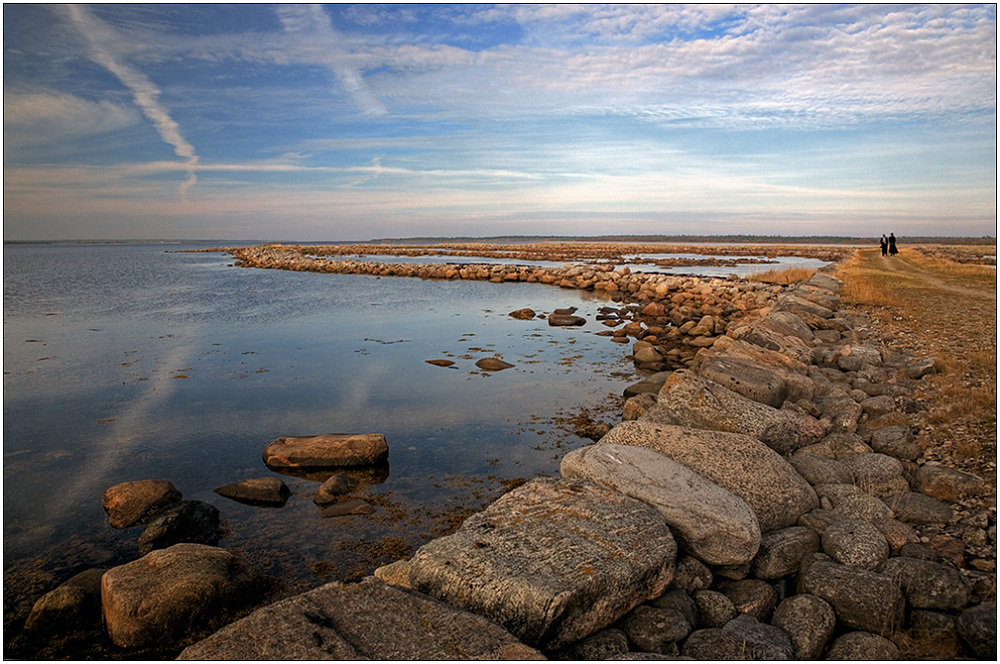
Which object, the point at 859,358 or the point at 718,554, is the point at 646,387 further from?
the point at 718,554

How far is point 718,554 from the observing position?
5.32 metres

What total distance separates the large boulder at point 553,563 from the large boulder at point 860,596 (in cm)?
124

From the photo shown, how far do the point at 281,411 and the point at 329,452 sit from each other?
3.38 metres

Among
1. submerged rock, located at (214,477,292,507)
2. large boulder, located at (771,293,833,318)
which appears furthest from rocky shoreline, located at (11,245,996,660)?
large boulder, located at (771,293,833,318)

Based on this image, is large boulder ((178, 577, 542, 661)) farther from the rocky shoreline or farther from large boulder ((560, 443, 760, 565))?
large boulder ((560, 443, 760, 565))

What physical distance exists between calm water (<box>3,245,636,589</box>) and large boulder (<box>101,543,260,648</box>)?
0.84m

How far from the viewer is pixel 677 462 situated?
6438mm

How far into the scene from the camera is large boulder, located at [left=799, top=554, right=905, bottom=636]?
450 centimetres

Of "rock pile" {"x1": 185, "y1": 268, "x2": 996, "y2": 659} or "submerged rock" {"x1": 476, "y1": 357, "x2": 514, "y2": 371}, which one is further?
"submerged rock" {"x1": 476, "y1": 357, "x2": 514, "y2": 371}

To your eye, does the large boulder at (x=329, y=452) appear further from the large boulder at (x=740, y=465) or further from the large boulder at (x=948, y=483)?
the large boulder at (x=948, y=483)

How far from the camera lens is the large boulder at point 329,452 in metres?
8.89

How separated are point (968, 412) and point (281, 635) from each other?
9.03 meters

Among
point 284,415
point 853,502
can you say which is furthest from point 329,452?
point 853,502

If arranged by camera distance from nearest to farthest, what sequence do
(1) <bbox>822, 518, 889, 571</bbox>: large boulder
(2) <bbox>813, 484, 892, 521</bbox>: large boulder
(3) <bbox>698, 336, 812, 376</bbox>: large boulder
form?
(1) <bbox>822, 518, 889, 571</bbox>: large boulder → (2) <bbox>813, 484, 892, 521</bbox>: large boulder → (3) <bbox>698, 336, 812, 376</bbox>: large boulder
